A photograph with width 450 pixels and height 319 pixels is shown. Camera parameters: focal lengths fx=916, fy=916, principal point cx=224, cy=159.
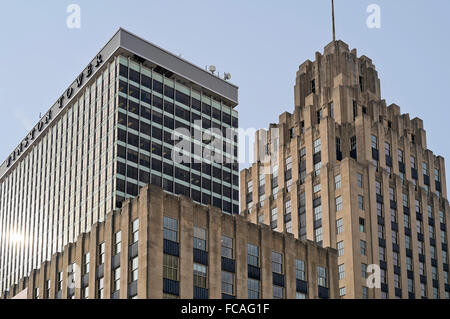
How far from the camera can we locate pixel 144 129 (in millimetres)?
155500

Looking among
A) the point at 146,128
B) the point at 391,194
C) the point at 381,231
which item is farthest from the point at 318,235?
the point at 146,128

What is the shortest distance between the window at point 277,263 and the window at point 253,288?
3423 millimetres

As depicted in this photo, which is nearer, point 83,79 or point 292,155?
point 292,155

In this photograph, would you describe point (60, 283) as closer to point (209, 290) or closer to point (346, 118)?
point (209, 290)

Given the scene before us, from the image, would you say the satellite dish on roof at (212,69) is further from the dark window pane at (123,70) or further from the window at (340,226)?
the window at (340,226)

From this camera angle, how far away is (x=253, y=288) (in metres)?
91.2

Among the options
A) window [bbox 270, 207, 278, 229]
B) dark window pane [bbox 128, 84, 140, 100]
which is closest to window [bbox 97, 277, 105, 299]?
window [bbox 270, 207, 278, 229]

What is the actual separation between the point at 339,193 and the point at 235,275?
36.1 metres

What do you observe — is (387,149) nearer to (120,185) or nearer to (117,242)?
(120,185)

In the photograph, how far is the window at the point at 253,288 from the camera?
90625 millimetres

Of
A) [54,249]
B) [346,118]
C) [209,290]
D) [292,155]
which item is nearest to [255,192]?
[292,155]

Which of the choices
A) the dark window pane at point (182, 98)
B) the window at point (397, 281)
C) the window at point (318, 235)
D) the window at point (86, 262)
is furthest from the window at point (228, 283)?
the dark window pane at point (182, 98)

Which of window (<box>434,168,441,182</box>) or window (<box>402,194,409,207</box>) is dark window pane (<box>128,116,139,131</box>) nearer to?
window (<box>402,194,409,207</box>)

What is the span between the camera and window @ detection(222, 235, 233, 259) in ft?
296
